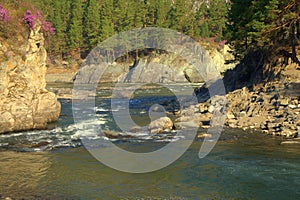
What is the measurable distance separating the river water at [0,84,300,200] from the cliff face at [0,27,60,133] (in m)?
1.88

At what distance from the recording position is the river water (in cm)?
1485

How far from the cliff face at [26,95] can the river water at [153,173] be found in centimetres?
188

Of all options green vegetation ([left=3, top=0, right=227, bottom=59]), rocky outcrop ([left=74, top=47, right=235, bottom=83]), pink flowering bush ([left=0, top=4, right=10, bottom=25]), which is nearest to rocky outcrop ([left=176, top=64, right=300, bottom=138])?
pink flowering bush ([left=0, top=4, right=10, bottom=25])

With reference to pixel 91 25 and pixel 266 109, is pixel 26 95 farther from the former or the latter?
pixel 91 25

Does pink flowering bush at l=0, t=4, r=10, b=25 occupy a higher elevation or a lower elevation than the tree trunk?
higher

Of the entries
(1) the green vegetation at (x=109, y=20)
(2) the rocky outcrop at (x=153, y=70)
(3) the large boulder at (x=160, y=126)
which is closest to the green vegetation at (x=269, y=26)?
(3) the large boulder at (x=160, y=126)

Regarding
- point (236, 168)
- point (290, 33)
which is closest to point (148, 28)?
point (290, 33)

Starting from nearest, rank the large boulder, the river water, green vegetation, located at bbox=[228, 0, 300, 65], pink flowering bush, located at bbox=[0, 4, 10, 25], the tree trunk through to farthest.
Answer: the river water, the large boulder, pink flowering bush, located at bbox=[0, 4, 10, 25], green vegetation, located at bbox=[228, 0, 300, 65], the tree trunk

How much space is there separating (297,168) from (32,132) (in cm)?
1827

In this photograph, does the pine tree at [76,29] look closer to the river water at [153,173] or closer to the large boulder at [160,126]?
the large boulder at [160,126]

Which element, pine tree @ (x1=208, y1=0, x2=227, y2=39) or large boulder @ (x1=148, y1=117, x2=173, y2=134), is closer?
large boulder @ (x1=148, y1=117, x2=173, y2=134)

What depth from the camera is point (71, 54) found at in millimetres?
104125

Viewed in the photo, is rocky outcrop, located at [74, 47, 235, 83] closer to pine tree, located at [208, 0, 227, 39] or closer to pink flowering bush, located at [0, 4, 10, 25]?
pine tree, located at [208, 0, 227, 39]

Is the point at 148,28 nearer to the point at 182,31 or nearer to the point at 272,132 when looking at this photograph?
the point at 182,31
